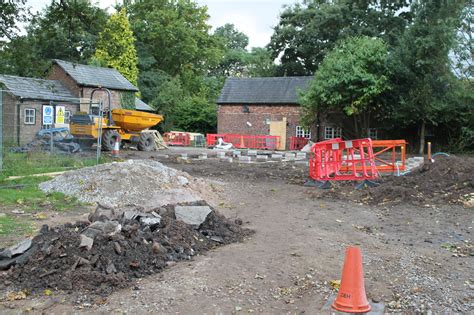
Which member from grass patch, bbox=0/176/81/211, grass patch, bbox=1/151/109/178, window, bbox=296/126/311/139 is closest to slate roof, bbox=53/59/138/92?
window, bbox=296/126/311/139

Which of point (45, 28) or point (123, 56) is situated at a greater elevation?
point (123, 56)

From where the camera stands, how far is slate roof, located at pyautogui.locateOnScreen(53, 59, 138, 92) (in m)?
33.1

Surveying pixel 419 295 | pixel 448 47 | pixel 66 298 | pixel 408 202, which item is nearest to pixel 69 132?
pixel 408 202

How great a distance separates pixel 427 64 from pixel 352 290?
1070 inches

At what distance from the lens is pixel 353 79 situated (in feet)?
99.9

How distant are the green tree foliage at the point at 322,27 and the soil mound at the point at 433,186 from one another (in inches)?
1135

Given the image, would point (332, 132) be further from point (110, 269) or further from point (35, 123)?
point (110, 269)

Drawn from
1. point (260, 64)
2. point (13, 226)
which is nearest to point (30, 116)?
point (13, 226)

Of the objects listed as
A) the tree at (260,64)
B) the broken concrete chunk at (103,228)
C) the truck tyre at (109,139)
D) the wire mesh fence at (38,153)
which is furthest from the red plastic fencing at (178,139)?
the broken concrete chunk at (103,228)

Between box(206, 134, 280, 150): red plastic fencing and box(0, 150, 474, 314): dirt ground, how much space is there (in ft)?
89.0

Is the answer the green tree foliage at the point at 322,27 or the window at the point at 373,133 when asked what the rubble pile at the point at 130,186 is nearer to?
the window at the point at 373,133

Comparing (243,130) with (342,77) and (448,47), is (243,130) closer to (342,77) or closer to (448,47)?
(342,77)

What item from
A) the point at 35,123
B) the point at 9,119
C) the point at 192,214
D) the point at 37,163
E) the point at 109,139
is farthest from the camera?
the point at 35,123

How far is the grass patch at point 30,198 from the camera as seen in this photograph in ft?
33.8
